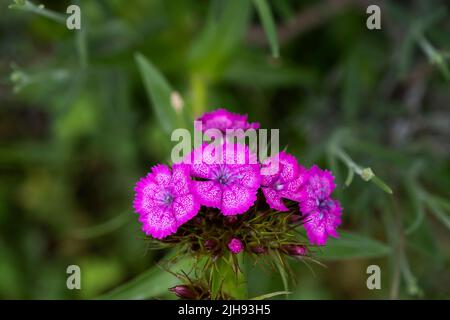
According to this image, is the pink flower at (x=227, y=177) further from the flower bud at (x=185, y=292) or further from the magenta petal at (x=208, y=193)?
the flower bud at (x=185, y=292)

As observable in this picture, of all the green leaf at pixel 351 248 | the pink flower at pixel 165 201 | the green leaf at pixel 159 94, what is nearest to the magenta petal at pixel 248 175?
the pink flower at pixel 165 201

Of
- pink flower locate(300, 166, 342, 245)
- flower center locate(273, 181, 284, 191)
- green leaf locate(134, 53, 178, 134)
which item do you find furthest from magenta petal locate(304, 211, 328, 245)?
green leaf locate(134, 53, 178, 134)

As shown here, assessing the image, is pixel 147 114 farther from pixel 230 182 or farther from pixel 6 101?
pixel 230 182

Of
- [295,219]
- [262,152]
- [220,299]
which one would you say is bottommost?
[220,299]

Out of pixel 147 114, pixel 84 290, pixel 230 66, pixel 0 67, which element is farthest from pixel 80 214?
pixel 230 66

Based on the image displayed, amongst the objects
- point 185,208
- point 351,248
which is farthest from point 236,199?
point 351,248

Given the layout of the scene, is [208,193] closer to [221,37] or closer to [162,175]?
[162,175]
